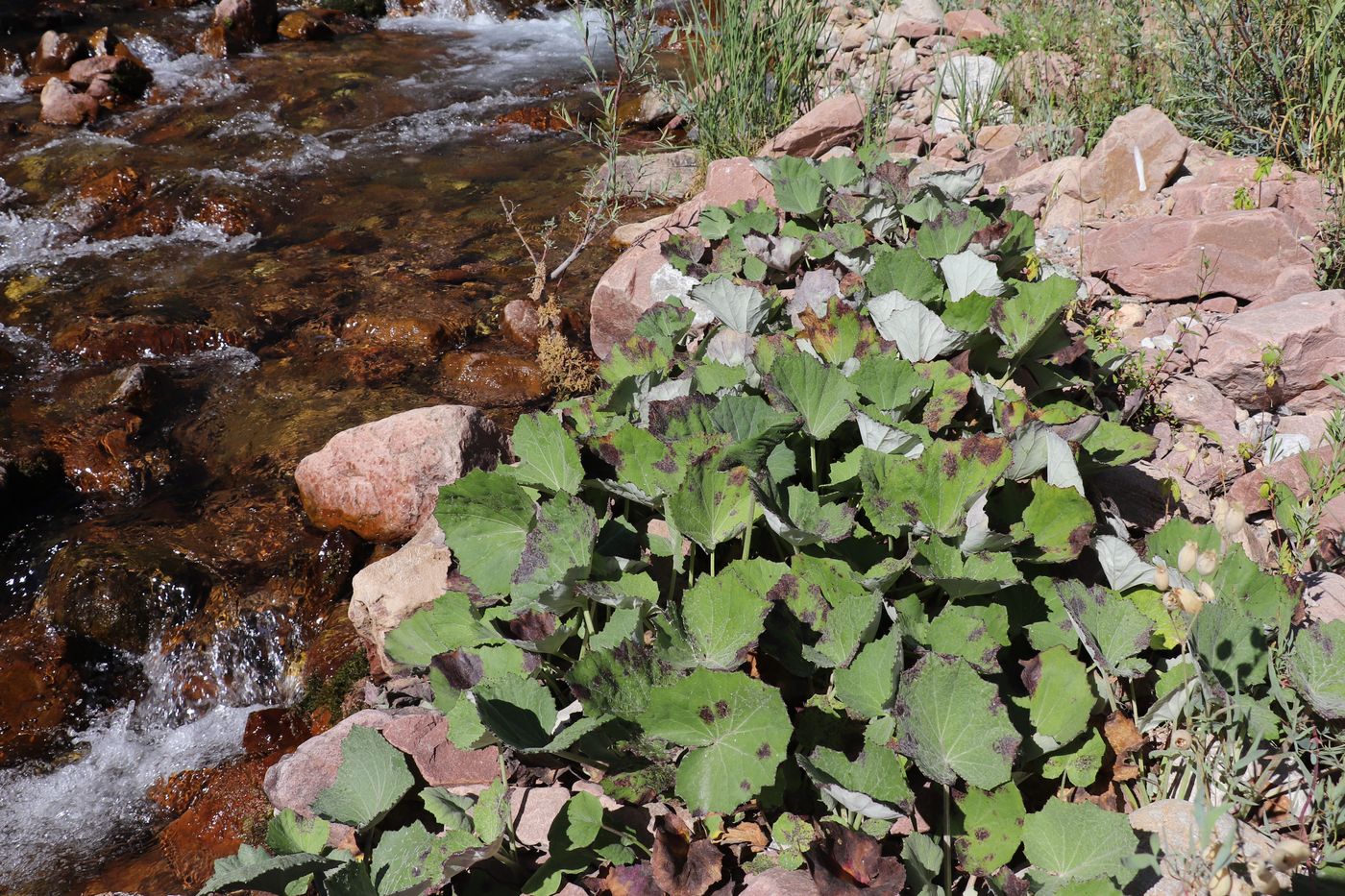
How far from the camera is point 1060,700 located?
1.45 meters

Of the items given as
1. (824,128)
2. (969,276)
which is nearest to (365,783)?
(969,276)

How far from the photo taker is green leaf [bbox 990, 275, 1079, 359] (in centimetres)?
205

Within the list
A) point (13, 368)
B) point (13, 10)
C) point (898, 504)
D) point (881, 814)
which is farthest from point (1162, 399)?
point (13, 10)

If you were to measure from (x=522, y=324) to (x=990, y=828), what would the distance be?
2924 mm

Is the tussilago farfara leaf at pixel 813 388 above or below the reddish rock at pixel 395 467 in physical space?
above

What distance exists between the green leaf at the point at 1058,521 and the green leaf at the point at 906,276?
2.64 ft

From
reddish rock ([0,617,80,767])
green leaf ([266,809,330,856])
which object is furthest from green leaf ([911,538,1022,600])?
reddish rock ([0,617,80,767])

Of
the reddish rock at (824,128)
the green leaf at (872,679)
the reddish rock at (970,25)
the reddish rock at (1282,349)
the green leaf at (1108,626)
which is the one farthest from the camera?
the reddish rock at (970,25)

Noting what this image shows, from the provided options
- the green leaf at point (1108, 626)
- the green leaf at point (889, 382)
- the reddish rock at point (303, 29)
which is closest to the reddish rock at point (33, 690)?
the green leaf at point (889, 382)

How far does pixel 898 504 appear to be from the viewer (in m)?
1.62

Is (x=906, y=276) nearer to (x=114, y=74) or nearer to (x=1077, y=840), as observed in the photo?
(x=1077, y=840)

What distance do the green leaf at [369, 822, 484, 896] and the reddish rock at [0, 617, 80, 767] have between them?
1.78m

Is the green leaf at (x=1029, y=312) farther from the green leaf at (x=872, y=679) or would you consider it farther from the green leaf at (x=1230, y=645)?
the green leaf at (x=872, y=679)

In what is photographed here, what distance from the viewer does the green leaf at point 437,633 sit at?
5.60 ft
